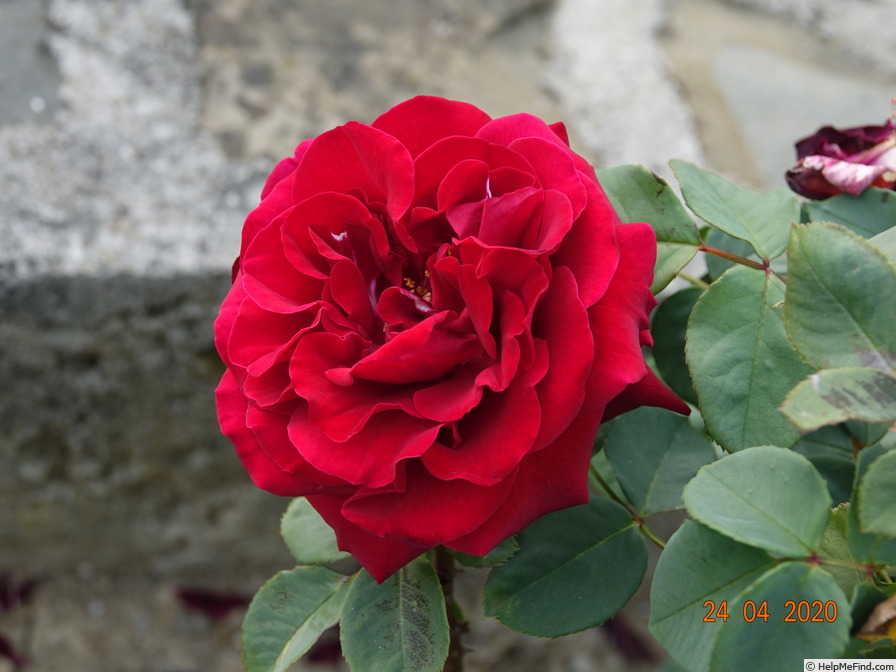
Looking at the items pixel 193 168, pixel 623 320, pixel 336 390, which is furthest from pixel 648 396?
pixel 193 168

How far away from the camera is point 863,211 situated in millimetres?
466

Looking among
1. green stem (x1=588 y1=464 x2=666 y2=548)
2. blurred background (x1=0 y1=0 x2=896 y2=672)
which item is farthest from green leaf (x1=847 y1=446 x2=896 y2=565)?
blurred background (x1=0 y1=0 x2=896 y2=672)

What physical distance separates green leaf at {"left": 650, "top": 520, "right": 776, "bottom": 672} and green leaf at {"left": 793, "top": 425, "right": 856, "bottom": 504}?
0.11 meters

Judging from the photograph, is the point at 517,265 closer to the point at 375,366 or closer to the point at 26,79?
the point at 375,366

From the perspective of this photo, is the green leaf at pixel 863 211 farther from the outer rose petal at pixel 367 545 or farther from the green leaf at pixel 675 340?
the outer rose petal at pixel 367 545

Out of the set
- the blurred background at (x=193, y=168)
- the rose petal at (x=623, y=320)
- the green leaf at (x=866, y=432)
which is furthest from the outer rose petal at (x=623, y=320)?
the blurred background at (x=193, y=168)

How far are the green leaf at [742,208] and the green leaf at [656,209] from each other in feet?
0.03

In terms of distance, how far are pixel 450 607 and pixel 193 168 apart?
631 millimetres

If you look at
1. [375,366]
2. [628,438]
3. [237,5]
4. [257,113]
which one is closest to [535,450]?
[375,366]

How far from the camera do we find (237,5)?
105cm

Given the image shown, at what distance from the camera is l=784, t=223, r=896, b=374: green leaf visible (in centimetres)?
33

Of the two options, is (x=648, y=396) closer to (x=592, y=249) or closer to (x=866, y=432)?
(x=592, y=249)

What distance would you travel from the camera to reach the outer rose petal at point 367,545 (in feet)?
1.23

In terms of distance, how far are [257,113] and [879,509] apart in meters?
0.84
